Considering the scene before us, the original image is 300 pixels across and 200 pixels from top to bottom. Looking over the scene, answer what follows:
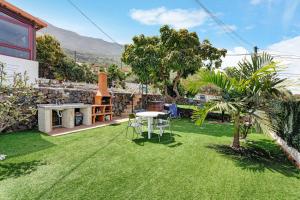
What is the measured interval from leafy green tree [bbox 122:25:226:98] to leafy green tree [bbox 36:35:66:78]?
13983 mm

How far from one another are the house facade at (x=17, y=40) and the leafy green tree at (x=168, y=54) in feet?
19.1

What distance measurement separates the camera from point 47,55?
25219mm

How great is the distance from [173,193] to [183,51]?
11.1m

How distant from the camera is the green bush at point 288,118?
647cm

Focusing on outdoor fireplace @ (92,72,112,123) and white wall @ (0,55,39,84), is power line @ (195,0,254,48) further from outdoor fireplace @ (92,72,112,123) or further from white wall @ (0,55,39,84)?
white wall @ (0,55,39,84)

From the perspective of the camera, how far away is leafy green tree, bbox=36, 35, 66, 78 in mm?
A: 24812

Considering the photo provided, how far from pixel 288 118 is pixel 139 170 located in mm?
5116

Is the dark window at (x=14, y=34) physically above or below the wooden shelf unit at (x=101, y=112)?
A: above

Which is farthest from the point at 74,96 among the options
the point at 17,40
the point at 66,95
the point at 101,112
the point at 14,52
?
the point at 17,40

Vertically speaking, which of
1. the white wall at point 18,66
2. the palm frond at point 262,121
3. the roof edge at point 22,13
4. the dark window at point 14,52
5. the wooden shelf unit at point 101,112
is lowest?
the wooden shelf unit at point 101,112

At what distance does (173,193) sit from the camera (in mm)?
3729

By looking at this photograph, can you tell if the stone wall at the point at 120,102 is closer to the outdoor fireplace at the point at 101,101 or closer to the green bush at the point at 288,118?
the outdoor fireplace at the point at 101,101

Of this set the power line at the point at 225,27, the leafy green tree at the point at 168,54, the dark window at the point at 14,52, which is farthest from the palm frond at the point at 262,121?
the dark window at the point at 14,52

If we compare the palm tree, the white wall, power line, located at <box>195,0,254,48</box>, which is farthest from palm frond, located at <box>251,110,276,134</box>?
the white wall
